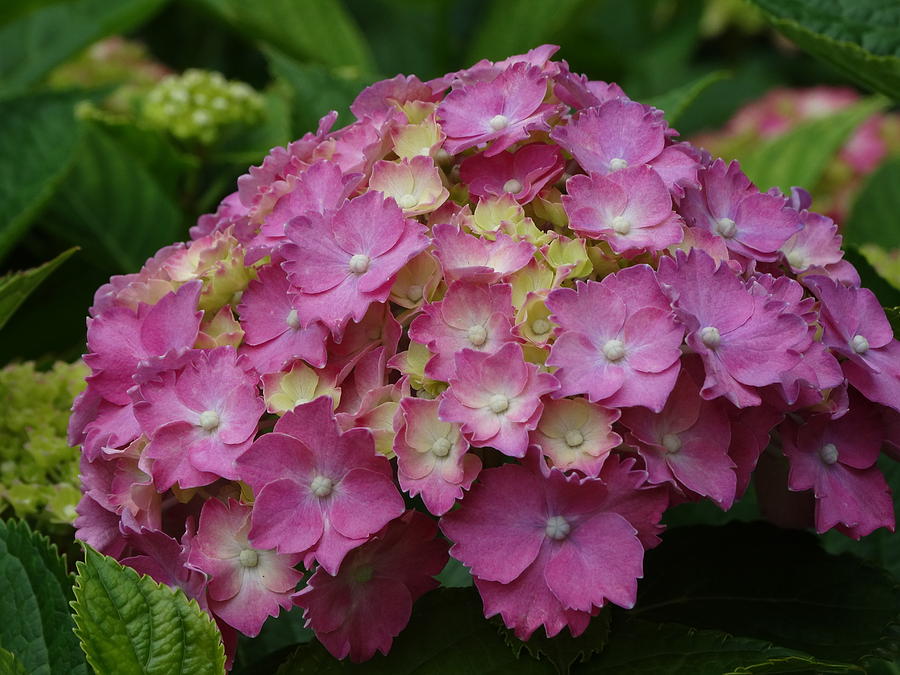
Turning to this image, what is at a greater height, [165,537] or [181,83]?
[165,537]

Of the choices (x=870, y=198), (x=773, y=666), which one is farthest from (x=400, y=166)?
(x=870, y=198)

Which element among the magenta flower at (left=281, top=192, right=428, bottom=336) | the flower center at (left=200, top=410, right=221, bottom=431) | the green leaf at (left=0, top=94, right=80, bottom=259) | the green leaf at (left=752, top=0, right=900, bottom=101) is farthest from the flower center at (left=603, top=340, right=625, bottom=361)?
the green leaf at (left=0, top=94, right=80, bottom=259)

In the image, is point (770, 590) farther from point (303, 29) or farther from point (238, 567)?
point (303, 29)

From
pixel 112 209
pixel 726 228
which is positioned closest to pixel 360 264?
pixel 726 228

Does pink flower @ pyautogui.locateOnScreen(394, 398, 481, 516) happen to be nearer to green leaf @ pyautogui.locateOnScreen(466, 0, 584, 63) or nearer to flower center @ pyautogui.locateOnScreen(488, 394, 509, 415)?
flower center @ pyautogui.locateOnScreen(488, 394, 509, 415)

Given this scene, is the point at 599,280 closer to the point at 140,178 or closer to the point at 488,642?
the point at 488,642

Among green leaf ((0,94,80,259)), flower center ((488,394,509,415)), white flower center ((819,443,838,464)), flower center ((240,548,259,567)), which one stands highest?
flower center ((488,394,509,415))

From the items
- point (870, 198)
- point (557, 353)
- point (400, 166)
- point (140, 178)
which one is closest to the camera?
point (557, 353)
